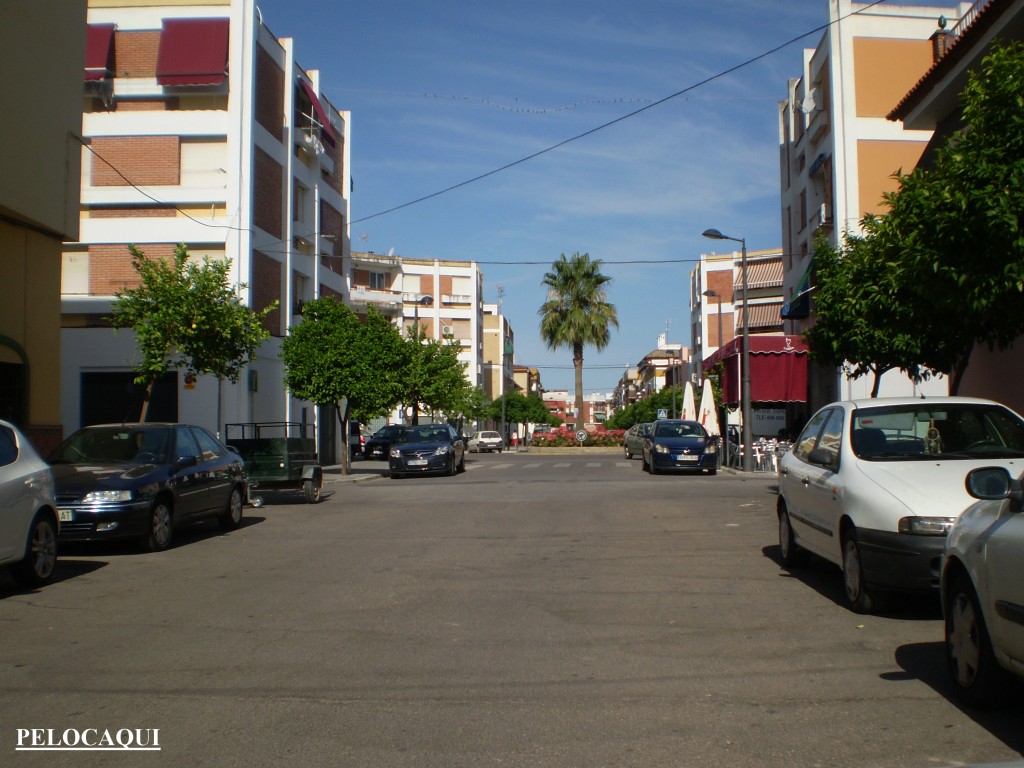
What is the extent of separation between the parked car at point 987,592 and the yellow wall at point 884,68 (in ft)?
99.6

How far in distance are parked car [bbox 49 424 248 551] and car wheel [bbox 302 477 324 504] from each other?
4333 millimetres

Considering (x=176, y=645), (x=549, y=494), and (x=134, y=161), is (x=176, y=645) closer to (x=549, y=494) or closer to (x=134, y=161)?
(x=549, y=494)

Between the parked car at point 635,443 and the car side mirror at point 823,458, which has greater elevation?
the car side mirror at point 823,458

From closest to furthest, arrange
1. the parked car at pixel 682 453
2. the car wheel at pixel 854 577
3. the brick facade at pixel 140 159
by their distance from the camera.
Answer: the car wheel at pixel 854 577 → the parked car at pixel 682 453 → the brick facade at pixel 140 159

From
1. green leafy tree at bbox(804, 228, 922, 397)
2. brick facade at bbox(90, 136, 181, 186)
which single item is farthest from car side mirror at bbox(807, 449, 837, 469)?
brick facade at bbox(90, 136, 181, 186)

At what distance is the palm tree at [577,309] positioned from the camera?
51250mm

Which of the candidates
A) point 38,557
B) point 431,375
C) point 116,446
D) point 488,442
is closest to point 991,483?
point 38,557

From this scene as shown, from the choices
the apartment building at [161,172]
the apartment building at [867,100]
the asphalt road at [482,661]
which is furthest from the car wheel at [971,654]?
the apartment building at [867,100]

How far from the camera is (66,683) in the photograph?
233 inches

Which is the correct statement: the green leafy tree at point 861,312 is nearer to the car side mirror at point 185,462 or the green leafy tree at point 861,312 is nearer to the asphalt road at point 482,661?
the asphalt road at point 482,661

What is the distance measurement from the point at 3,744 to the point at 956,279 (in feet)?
29.6

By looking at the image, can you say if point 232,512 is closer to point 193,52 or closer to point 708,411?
point 193,52

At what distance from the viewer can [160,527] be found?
486 inches

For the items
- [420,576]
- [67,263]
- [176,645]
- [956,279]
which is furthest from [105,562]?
[67,263]
